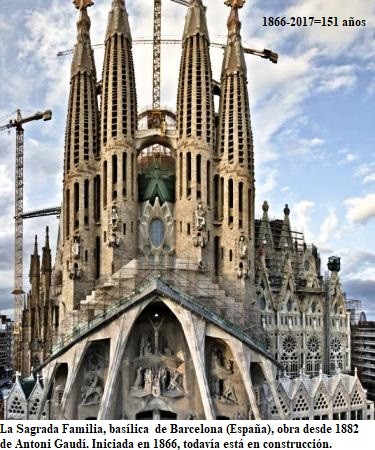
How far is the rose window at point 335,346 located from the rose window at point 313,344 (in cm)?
181

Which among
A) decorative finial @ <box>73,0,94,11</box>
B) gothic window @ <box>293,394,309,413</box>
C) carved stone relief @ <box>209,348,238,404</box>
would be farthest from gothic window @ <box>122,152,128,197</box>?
gothic window @ <box>293,394,309,413</box>

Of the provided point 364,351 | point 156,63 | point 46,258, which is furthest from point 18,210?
point 364,351

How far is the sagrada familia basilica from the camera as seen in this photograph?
3269cm

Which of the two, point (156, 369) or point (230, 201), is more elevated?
point (230, 201)

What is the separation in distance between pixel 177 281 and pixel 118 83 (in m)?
14.2

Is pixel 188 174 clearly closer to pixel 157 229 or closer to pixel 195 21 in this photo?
pixel 157 229

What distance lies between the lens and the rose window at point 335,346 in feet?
146

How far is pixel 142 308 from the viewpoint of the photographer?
32406mm

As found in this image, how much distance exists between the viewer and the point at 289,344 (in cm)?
4188

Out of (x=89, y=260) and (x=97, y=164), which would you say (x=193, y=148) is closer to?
(x=97, y=164)

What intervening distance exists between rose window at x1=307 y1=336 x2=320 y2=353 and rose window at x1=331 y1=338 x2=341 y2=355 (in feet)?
5.93

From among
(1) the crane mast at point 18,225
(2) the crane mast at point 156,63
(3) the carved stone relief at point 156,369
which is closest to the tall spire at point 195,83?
(2) the crane mast at point 156,63

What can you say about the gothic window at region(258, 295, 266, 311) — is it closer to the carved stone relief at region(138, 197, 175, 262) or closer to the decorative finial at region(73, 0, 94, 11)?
the carved stone relief at region(138, 197, 175, 262)

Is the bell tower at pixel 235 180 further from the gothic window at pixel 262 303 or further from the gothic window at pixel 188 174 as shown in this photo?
the gothic window at pixel 262 303
